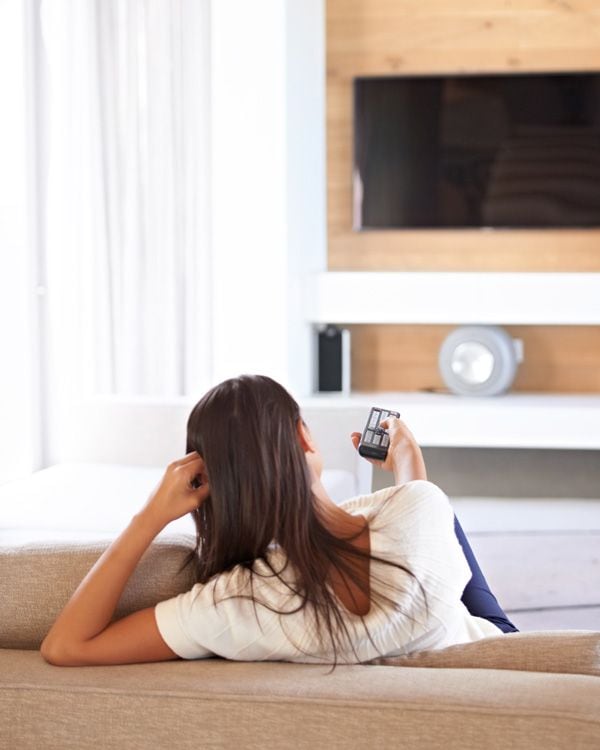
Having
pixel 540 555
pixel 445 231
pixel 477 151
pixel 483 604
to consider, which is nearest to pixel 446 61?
pixel 477 151

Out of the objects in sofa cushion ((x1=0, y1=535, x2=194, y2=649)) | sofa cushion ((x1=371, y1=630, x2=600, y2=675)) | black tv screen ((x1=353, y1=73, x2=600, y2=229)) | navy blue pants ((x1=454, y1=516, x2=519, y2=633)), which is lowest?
navy blue pants ((x1=454, y1=516, x2=519, y2=633))

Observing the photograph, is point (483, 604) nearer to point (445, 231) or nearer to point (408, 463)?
point (408, 463)

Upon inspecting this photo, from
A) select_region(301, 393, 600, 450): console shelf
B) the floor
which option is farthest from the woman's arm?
select_region(301, 393, 600, 450): console shelf

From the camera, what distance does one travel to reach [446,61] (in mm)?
5012

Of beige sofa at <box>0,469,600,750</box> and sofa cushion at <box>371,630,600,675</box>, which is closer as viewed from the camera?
beige sofa at <box>0,469,600,750</box>

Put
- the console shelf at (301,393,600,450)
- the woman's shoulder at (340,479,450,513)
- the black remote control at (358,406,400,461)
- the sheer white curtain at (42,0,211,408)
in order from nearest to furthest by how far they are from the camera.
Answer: the woman's shoulder at (340,479,450,513) → the black remote control at (358,406,400,461) → the sheer white curtain at (42,0,211,408) → the console shelf at (301,393,600,450)

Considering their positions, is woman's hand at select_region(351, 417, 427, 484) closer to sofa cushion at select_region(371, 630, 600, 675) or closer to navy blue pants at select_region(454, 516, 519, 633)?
navy blue pants at select_region(454, 516, 519, 633)

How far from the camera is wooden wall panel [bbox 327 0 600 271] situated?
4.94 metres

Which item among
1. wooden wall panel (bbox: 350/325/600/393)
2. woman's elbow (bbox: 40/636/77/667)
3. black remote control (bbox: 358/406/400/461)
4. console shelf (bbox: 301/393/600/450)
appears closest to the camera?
woman's elbow (bbox: 40/636/77/667)

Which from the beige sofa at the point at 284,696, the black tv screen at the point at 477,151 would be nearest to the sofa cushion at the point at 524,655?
the beige sofa at the point at 284,696

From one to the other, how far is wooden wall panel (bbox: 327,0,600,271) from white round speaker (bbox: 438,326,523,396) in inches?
15.9

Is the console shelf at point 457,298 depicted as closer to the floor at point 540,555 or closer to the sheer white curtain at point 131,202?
the sheer white curtain at point 131,202

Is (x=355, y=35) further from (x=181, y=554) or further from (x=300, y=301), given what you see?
(x=181, y=554)

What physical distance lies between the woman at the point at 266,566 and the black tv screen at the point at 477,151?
3.81m
